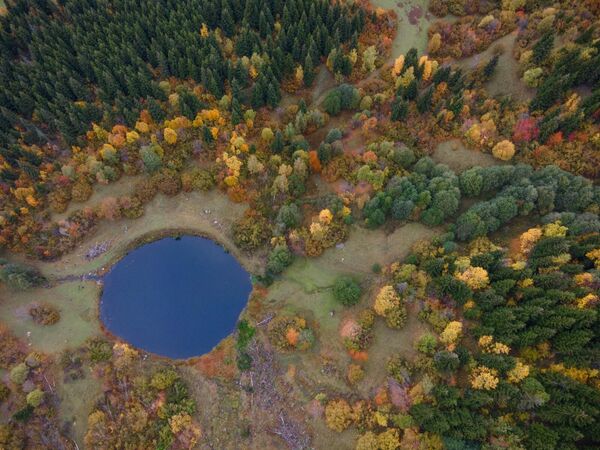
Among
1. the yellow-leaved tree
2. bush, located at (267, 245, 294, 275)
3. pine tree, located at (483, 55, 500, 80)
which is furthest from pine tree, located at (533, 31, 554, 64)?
bush, located at (267, 245, 294, 275)

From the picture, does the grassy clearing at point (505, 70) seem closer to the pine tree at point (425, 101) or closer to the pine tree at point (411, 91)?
the pine tree at point (425, 101)

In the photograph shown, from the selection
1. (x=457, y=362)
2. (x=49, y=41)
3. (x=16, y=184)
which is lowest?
(x=16, y=184)

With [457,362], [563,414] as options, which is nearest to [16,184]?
[457,362]

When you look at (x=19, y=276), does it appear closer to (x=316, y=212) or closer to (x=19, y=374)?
(x=19, y=374)

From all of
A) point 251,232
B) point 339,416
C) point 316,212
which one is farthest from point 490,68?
point 339,416

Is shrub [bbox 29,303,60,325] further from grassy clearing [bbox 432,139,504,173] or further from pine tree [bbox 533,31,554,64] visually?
pine tree [bbox 533,31,554,64]

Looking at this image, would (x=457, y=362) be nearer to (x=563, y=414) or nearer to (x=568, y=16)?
(x=563, y=414)
